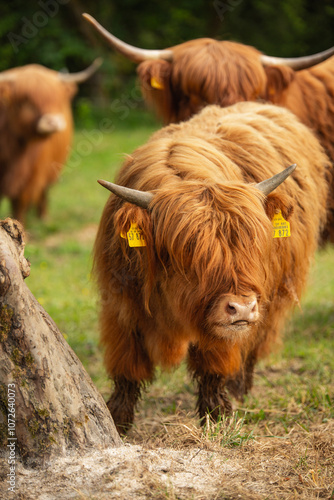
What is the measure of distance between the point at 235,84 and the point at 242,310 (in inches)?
96.2

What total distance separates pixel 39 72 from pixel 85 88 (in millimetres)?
9004

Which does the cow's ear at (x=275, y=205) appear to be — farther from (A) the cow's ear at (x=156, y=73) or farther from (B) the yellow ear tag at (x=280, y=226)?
(A) the cow's ear at (x=156, y=73)

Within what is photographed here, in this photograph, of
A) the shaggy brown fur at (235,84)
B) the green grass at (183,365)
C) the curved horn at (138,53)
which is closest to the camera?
the green grass at (183,365)

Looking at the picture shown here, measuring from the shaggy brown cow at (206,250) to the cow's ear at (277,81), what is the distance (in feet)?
2.73

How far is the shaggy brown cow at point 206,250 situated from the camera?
98.0 inches

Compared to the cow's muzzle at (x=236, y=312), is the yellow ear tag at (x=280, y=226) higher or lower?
higher

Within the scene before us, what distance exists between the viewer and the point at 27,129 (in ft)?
25.5

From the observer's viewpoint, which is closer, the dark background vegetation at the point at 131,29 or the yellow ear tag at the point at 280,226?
the yellow ear tag at the point at 280,226

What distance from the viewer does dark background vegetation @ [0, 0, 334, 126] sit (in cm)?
1530

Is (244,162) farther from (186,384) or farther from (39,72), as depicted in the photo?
(39,72)

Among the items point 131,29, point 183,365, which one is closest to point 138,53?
point 183,365

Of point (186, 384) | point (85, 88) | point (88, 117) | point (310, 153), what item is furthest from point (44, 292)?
point (85, 88)

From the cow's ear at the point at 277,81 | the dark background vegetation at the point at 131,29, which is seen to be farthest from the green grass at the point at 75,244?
the dark background vegetation at the point at 131,29

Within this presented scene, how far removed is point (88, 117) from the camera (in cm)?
1571
